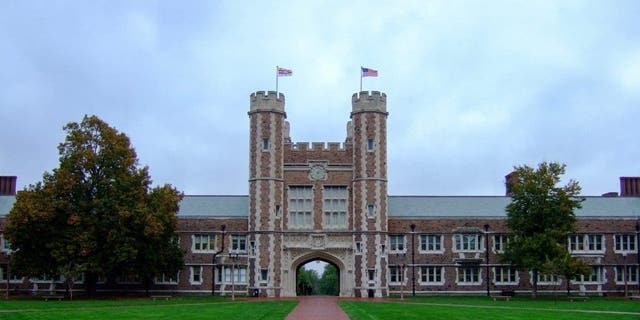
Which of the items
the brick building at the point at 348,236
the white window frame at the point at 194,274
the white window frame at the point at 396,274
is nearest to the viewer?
the brick building at the point at 348,236

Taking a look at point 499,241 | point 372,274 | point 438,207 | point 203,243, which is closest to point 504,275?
point 499,241

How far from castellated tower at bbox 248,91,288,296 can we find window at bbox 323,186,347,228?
2983 mm

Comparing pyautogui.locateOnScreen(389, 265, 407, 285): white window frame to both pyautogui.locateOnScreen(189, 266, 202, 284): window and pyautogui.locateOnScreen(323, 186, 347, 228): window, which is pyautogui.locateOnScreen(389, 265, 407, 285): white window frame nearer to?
pyautogui.locateOnScreen(323, 186, 347, 228): window

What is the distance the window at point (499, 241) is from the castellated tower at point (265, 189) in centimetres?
1435

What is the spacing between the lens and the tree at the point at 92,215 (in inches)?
1697

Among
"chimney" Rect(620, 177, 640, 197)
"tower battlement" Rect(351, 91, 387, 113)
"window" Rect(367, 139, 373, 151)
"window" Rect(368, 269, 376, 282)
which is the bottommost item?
"window" Rect(368, 269, 376, 282)

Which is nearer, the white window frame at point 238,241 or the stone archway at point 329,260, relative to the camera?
the stone archway at point 329,260

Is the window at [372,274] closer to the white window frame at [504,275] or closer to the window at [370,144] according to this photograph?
the window at [370,144]

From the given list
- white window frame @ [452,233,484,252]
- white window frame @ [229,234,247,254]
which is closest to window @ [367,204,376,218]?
white window frame @ [452,233,484,252]

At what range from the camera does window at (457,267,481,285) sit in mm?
51406

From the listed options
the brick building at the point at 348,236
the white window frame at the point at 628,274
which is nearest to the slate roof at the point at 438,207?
the brick building at the point at 348,236

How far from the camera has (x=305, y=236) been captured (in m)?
50.4

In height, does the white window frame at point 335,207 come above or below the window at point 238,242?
above

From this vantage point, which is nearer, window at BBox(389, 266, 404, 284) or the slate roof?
window at BBox(389, 266, 404, 284)
